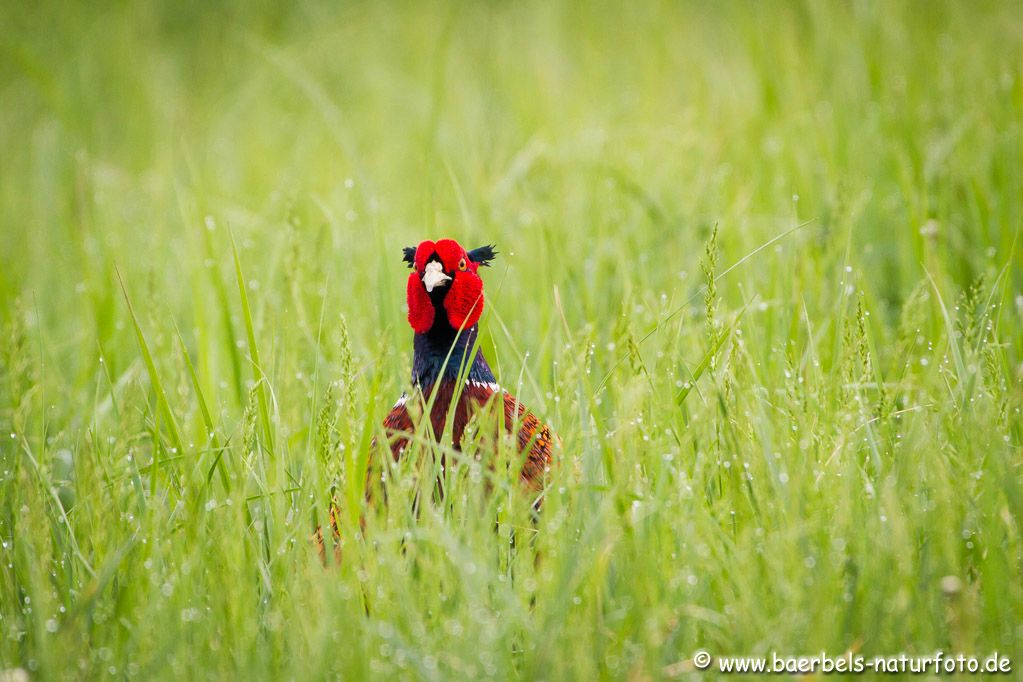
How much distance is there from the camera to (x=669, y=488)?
2.16 meters

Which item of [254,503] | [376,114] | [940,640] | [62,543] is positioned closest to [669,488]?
[940,640]

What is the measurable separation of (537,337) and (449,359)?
2.80 ft

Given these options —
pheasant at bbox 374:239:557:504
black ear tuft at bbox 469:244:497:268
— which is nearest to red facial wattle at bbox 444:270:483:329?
pheasant at bbox 374:239:557:504

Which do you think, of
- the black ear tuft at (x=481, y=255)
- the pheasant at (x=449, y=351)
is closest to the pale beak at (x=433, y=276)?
the pheasant at (x=449, y=351)

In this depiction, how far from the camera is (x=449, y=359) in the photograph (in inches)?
93.5

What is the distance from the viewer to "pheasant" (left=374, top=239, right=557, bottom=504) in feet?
7.51

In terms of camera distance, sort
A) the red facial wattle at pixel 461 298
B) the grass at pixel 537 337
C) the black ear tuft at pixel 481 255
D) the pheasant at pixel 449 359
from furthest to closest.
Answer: the black ear tuft at pixel 481 255 → the red facial wattle at pixel 461 298 → the pheasant at pixel 449 359 → the grass at pixel 537 337

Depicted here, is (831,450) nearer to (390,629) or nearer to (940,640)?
(940,640)

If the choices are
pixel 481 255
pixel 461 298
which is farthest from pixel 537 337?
pixel 461 298

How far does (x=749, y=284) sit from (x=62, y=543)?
2139 millimetres

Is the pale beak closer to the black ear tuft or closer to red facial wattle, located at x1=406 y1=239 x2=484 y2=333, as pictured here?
red facial wattle, located at x1=406 y1=239 x2=484 y2=333

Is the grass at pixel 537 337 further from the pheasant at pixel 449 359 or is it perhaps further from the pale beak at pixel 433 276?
the pale beak at pixel 433 276

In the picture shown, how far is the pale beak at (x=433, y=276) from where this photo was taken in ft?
7.72

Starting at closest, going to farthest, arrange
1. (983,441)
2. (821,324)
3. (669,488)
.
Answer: (983,441) → (669,488) → (821,324)
